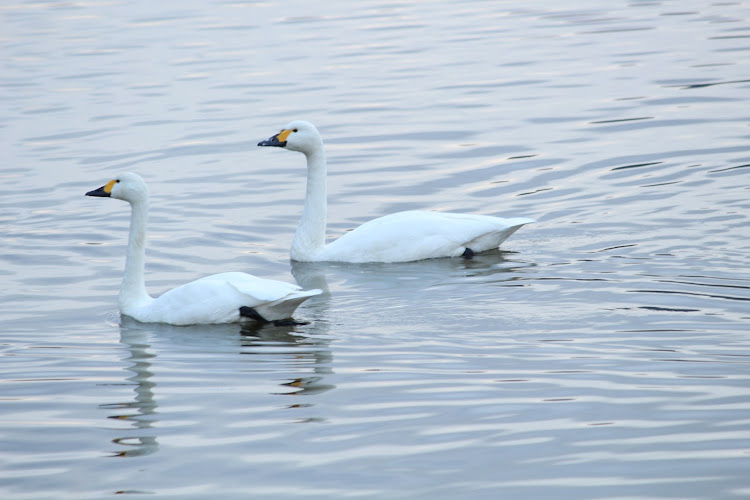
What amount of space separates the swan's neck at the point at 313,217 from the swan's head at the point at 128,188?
202 cm

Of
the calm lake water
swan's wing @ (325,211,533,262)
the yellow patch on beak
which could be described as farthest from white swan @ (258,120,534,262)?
the yellow patch on beak

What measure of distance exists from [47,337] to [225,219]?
395 centimetres

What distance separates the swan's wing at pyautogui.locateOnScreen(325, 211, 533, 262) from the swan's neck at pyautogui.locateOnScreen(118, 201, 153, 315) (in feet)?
6.65

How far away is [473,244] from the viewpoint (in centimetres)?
1088

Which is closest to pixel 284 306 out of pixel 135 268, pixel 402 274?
pixel 135 268

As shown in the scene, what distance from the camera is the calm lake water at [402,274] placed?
20.0ft

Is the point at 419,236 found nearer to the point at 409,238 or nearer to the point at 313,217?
the point at 409,238

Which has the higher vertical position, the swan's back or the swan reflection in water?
the swan's back

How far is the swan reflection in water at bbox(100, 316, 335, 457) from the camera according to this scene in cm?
681

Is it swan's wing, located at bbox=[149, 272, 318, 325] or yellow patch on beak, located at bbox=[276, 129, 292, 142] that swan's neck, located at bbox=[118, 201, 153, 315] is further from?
yellow patch on beak, located at bbox=[276, 129, 292, 142]

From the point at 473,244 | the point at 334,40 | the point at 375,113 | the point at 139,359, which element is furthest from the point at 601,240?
the point at 334,40

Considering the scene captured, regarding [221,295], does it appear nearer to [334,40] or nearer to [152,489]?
[152,489]

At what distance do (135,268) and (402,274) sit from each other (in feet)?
7.27

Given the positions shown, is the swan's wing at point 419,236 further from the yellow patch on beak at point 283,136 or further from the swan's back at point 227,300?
the swan's back at point 227,300
